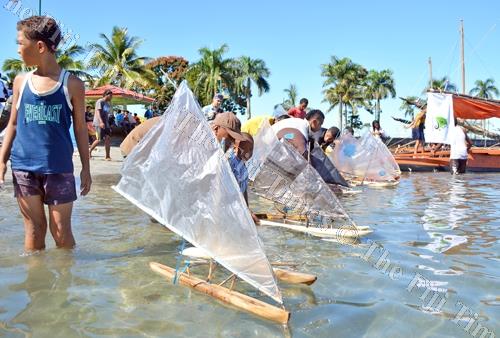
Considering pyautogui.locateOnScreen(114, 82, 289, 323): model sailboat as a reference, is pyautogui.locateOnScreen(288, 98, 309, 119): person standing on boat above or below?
above

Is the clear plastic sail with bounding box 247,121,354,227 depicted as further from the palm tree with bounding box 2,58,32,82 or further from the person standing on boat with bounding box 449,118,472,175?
the palm tree with bounding box 2,58,32,82

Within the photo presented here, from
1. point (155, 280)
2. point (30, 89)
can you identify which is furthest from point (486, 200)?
point (30, 89)

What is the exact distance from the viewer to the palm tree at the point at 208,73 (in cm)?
4878

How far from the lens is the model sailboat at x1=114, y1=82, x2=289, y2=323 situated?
10.3 ft

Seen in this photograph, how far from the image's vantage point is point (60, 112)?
3.63 metres

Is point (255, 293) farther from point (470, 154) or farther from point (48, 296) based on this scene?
point (470, 154)

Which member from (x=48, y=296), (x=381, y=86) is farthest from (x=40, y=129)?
(x=381, y=86)

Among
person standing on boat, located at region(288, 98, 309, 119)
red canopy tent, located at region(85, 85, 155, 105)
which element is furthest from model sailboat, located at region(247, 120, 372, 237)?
red canopy tent, located at region(85, 85, 155, 105)

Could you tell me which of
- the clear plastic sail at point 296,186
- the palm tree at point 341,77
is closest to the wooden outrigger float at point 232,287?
the clear plastic sail at point 296,186

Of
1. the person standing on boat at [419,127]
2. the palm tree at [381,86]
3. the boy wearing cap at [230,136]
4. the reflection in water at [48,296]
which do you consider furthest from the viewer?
the palm tree at [381,86]

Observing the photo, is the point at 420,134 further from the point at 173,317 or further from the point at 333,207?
the point at 173,317

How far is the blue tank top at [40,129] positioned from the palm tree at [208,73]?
45.4 meters

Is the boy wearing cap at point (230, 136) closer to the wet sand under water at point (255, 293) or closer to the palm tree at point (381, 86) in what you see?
the wet sand under water at point (255, 293)

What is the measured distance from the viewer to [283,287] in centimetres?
353
